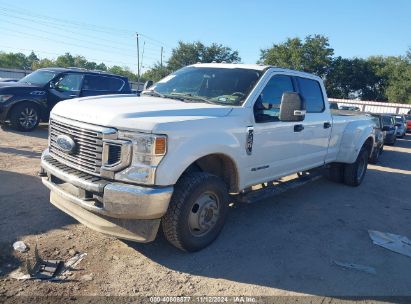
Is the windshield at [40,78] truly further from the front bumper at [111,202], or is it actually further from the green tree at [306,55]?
the green tree at [306,55]

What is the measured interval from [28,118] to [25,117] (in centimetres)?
9

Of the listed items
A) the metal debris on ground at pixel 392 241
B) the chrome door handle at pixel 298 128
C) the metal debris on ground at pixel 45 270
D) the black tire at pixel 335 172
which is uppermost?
the chrome door handle at pixel 298 128

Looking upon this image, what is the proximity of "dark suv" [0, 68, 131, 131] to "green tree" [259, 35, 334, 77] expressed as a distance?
46.5 meters

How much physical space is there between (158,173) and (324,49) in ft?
188

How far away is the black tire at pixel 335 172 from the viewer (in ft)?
26.0

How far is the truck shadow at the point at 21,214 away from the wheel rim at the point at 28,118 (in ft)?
16.5

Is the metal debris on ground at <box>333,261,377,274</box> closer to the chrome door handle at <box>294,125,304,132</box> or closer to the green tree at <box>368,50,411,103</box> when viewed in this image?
the chrome door handle at <box>294,125,304,132</box>

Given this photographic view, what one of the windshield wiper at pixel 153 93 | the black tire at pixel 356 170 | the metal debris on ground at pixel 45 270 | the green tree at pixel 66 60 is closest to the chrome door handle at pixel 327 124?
the black tire at pixel 356 170

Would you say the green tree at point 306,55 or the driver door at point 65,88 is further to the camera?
the green tree at point 306,55

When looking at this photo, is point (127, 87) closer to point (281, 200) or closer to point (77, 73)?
point (77, 73)

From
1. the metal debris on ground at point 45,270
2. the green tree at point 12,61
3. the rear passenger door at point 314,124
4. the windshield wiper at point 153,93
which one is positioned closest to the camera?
the metal debris on ground at point 45,270

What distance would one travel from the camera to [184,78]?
5473mm

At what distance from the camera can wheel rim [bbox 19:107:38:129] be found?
10.7 meters

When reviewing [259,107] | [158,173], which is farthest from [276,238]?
[158,173]
